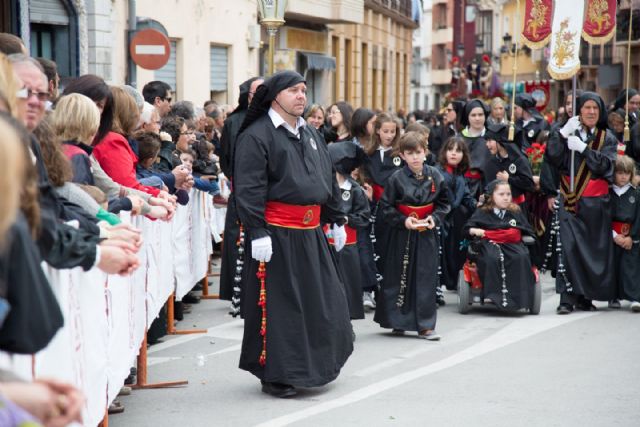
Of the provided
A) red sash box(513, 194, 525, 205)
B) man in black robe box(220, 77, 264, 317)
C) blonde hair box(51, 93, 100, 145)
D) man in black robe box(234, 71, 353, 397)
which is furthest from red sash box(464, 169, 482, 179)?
blonde hair box(51, 93, 100, 145)

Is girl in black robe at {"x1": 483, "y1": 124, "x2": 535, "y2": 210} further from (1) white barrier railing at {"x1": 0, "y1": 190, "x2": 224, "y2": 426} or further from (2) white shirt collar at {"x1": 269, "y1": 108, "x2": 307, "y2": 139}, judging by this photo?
(2) white shirt collar at {"x1": 269, "y1": 108, "x2": 307, "y2": 139}

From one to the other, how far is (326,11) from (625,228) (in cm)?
2373

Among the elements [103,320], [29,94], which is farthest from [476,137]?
[29,94]

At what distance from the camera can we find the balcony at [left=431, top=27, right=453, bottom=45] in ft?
297

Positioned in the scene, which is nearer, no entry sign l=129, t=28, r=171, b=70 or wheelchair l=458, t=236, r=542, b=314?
wheelchair l=458, t=236, r=542, b=314

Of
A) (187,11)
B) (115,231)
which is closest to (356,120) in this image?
(115,231)

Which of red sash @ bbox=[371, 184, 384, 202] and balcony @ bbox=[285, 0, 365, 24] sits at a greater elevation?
balcony @ bbox=[285, 0, 365, 24]

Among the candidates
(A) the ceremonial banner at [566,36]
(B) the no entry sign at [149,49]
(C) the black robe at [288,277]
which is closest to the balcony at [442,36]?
(B) the no entry sign at [149,49]

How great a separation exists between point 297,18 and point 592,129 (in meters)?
22.5

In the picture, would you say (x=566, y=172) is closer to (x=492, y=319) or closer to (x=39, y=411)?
(x=492, y=319)

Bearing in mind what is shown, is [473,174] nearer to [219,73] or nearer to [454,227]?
[454,227]

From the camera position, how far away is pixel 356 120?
11.6m

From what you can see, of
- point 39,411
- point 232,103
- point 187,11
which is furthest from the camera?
point 232,103

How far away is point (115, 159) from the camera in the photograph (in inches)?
316
